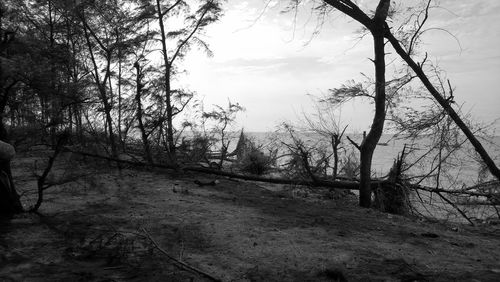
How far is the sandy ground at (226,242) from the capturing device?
12.9 feet

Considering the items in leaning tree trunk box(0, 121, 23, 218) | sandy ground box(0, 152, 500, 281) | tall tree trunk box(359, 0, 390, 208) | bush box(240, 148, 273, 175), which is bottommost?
sandy ground box(0, 152, 500, 281)

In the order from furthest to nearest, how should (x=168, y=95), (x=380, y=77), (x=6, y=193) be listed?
1. (x=168, y=95)
2. (x=380, y=77)
3. (x=6, y=193)

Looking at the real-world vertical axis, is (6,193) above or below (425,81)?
below

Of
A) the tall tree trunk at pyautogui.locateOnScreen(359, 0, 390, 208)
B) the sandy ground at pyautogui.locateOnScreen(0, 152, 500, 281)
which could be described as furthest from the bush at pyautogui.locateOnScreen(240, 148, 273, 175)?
the tall tree trunk at pyautogui.locateOnScreen(359, 0, 390, 208)

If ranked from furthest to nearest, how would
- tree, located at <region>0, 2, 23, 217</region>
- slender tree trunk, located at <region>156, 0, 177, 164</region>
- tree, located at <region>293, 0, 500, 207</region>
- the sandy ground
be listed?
slender tree trunk, located at <region>156, 0, 177, 164</region>, tree, located at <region>293, 0, 500, 207</region>, tree, located at <region>0, 2, 23, 217</region>, the sandy ground

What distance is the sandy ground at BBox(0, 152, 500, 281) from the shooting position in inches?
155

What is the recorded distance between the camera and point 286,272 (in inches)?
158

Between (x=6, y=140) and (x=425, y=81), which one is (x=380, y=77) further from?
(x=6, y=140)

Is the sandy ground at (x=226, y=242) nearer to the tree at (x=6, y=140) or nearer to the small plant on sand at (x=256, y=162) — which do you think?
the tree at (x=6, y=140)

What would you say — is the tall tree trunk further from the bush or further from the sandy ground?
the bush

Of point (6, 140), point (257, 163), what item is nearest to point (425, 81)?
point (257, 163)

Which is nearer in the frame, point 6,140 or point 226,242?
point 226,242

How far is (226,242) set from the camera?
16.3 feet

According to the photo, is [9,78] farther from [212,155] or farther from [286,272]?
[212,155]
